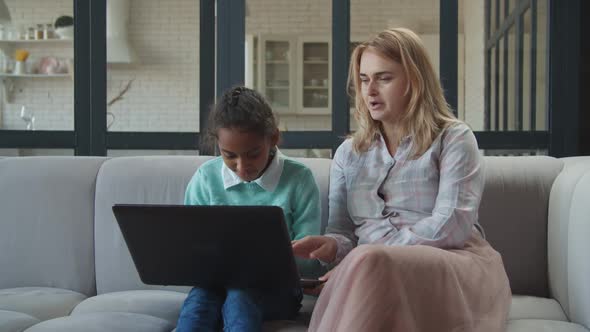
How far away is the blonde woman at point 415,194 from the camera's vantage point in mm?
1605

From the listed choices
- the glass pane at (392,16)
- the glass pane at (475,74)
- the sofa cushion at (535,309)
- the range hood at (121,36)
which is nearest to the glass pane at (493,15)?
the glass pane at (475,74)

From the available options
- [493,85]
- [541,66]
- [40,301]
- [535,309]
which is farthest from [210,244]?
[493,85]

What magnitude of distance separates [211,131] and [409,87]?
0.60 m

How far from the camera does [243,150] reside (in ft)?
6.73

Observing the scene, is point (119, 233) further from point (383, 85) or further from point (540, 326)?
point (540, 326)

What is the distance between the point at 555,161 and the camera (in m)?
2.50

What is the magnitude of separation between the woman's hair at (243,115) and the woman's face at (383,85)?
11.8 inches

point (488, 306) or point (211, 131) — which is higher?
point (211, 131)

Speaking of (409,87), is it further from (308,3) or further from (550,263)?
(308,3)

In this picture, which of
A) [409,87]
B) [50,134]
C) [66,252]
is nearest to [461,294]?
[409,87]

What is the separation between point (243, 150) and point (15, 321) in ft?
2.60

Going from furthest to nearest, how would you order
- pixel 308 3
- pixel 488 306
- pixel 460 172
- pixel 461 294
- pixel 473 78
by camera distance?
pixel 308 3 < pixel 473 78 < pixel 460 172 < pixel 488 306 < pixel 461 294

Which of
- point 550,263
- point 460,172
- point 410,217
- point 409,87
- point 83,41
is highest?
point 83,41

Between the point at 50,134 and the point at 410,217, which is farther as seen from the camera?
the point at 50,134
